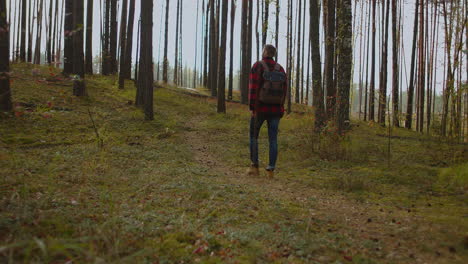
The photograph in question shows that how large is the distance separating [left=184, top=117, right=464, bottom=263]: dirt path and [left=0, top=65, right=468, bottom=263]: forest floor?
15 millimetres

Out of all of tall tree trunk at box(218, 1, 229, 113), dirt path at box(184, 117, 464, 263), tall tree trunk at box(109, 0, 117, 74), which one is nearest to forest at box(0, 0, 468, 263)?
dirt path at box(184, 117, 464, 263)

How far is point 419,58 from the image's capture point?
17.7 metres

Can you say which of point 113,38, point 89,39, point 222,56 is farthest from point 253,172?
point 113,38

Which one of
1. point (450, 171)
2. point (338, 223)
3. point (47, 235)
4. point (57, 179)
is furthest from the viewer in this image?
point (450, 171)

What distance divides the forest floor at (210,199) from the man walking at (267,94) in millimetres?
732

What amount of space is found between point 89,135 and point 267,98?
195 inches

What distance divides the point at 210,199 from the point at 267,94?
7.48 ft

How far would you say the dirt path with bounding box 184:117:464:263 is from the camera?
106 inches

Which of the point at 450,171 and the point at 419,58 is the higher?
the point at 419,58

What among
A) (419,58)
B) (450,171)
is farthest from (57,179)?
(419,58)

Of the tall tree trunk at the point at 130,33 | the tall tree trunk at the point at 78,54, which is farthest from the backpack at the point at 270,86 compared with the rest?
the tall tree trunk at the point at 130,33

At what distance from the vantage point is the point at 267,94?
5.66 m

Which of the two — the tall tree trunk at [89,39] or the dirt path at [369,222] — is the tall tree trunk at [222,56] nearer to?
the tall tree trunk at [89,39]

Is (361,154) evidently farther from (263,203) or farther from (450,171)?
(263,203)
